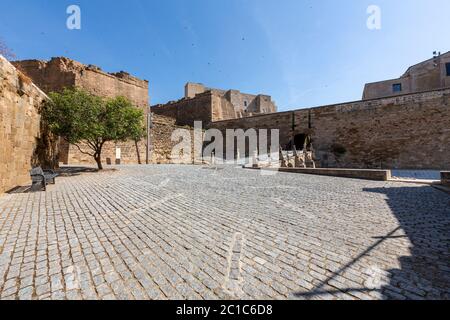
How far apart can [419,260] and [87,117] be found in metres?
12.0

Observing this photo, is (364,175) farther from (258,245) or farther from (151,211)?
(151,211)

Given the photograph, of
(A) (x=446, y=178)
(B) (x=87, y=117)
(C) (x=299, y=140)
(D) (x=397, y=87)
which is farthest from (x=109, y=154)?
(D) (x=397, y=87)

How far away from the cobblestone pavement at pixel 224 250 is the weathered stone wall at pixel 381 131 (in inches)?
602

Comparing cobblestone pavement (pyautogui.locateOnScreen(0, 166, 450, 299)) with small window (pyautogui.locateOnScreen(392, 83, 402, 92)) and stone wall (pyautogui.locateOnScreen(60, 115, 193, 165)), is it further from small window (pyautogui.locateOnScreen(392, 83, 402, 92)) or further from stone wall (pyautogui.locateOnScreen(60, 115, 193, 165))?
small window (pyautogui.locateOnScreen(392, 83, 402, 92))

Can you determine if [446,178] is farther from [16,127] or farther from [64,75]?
[64,75]

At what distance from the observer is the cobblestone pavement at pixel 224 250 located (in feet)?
6.03

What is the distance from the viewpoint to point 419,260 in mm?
2293

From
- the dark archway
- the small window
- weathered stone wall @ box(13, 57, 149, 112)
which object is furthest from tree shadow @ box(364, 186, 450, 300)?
the small window

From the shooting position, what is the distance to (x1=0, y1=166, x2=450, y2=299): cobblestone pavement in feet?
6.03

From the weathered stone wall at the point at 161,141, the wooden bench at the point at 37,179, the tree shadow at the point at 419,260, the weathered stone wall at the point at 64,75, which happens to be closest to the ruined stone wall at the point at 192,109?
the weathered stone wall at the point at 161,141

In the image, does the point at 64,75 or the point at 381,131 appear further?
the point at 381,131
